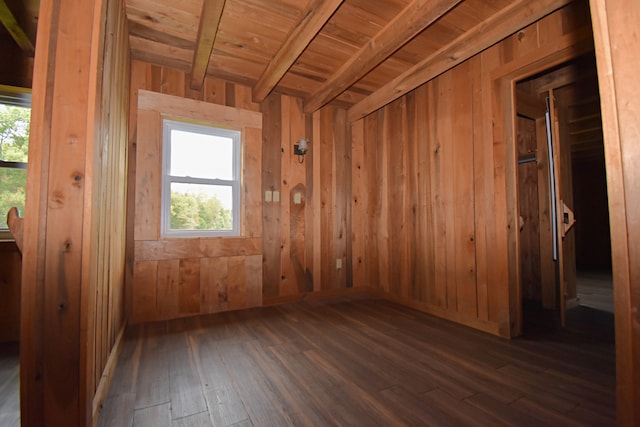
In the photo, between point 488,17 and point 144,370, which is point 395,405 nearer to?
point 144,370

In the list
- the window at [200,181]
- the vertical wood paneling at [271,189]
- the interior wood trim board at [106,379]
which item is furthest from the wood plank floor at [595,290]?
the interior wood trim board at [106,379]

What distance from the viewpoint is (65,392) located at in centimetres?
106

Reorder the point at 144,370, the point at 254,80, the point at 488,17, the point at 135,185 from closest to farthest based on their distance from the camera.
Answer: the point at 144,370, the point at 488,17, the point at 135,185, the point at 254,80

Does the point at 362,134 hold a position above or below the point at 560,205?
above

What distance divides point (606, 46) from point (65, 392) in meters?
2.08

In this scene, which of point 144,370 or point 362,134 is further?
point 362,134

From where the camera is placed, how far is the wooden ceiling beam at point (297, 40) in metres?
1.87

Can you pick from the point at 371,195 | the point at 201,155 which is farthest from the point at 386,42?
the point at 201,155

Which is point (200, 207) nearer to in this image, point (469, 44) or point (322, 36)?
point (322, 36)

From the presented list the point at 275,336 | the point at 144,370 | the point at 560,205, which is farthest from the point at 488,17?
the point at 144,370

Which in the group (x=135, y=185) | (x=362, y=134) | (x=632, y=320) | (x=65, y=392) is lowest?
(x=65, y=392)

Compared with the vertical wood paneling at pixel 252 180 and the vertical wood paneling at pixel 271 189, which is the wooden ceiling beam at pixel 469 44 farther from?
the vertical wood paneling at pixel 252 180

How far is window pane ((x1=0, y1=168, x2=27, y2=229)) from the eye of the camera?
221 centimetres

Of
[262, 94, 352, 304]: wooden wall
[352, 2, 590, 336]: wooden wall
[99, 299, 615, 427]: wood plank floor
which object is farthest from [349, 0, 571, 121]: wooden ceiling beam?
[99, 299, 615, 427]: wood plank floor
